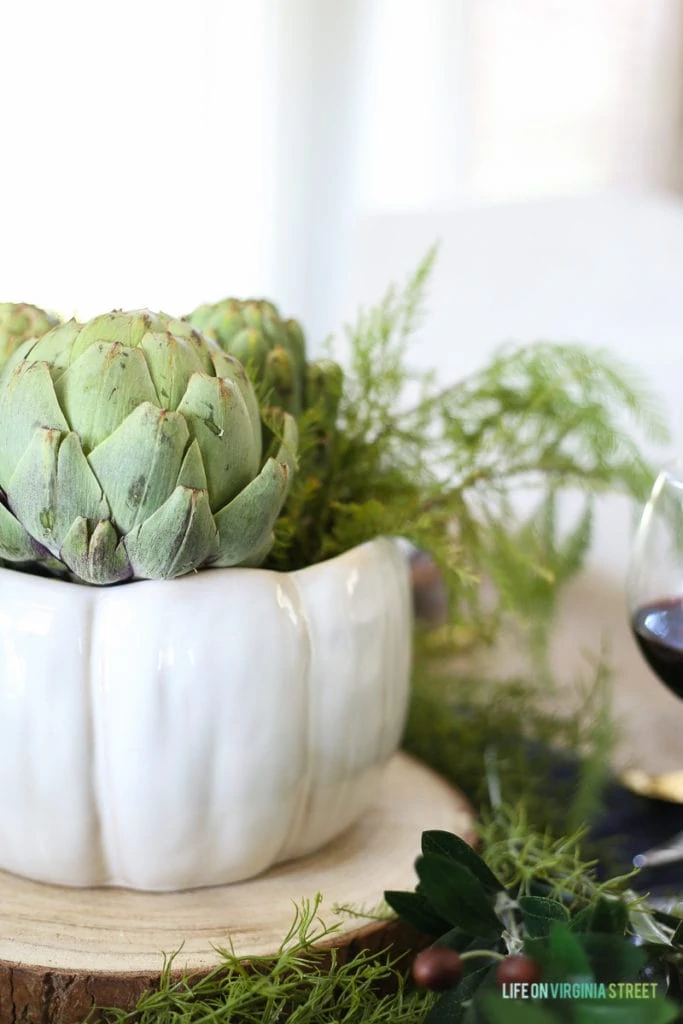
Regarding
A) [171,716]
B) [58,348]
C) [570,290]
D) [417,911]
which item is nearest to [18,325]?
[58,348]

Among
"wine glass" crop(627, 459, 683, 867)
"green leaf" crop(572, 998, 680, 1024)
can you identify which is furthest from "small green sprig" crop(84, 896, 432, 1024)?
"wine glass" crop(627, 459, 683, 867)

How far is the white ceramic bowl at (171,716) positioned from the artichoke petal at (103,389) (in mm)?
64

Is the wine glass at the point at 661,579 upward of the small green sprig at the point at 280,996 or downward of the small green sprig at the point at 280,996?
upward

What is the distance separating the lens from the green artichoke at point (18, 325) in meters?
0.44

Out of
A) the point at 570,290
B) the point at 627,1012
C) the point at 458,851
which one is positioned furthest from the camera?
the point at 570,290

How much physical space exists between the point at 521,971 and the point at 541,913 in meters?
0.06

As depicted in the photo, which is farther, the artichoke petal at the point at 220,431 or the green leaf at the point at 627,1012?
the artichoke petal at the point at 220,431

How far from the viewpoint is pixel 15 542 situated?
0.41 meters

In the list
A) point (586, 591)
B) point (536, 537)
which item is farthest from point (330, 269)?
point (536, 537)

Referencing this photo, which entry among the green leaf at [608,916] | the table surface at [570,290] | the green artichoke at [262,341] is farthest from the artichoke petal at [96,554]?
the table surface at [570,290]

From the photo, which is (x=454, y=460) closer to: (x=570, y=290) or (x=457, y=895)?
(x=457, y=895)

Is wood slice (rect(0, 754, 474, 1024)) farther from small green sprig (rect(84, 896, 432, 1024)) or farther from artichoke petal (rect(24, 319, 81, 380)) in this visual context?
artichoke petal (rect(24, 319, 81, 380))

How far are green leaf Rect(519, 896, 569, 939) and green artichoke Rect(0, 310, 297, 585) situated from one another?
0.17 meters

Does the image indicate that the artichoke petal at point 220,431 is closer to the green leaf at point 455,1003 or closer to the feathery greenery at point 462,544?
the feathery greenery at point 462,544
